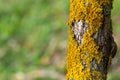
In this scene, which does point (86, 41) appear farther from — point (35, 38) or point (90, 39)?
point (35, 38)

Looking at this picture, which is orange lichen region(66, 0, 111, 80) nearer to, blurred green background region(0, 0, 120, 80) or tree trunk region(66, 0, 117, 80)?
tree trunk region(66, 0, 117, 80)

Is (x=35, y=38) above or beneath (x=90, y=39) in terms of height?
above

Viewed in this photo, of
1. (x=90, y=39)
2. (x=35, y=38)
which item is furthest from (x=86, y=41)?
(x=35, y=38)

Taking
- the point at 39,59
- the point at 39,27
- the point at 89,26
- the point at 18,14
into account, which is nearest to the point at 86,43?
the point at 89,26

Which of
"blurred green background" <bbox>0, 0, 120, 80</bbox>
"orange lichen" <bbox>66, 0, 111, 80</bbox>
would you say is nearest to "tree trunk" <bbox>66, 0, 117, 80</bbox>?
"orange lichen" <bbox>66, 0, 111, 80</bbox>

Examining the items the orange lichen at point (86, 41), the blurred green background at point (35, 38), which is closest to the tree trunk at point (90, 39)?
the orange lichen at point (86, 41)

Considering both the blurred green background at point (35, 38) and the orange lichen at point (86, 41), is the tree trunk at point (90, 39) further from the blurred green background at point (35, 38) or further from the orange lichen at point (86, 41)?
the blurred green background at point (35, 38)

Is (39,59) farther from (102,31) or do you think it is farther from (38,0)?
(102,31)

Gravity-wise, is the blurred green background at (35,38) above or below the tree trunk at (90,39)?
above
